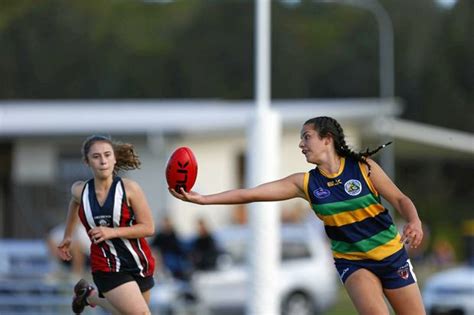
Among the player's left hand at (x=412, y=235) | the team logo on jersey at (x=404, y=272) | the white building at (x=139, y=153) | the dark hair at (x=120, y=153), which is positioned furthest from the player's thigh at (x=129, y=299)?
the white building at (x=139, y=153)

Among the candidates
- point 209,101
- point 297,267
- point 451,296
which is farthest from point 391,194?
point 209,101

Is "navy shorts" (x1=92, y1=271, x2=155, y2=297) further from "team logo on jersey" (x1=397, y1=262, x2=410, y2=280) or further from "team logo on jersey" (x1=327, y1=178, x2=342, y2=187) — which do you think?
"team logo on jersey" (x1=397, y1=262, x2=410, y2=280)

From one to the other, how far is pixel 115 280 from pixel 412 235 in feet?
7.03

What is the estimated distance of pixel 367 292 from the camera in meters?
7.93

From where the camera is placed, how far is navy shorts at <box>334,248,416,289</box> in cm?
799

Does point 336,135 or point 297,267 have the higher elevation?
point 336,135

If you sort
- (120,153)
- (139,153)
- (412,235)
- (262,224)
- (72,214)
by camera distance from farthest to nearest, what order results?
(139,153)
(262,224)
(72,214)
(120,153)
(412,235)

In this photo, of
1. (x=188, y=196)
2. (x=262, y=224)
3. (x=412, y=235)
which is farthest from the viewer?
(x=262, y=224)

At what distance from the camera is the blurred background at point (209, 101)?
90.8 ft

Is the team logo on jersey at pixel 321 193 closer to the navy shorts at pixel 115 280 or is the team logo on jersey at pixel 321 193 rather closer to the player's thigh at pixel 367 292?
the player's thigh at pixel 367 292

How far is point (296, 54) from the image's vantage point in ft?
187

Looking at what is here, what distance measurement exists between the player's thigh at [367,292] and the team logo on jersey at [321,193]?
53 cm

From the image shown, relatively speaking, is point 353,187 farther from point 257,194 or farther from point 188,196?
point 188,196

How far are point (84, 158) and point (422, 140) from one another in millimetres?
23258
